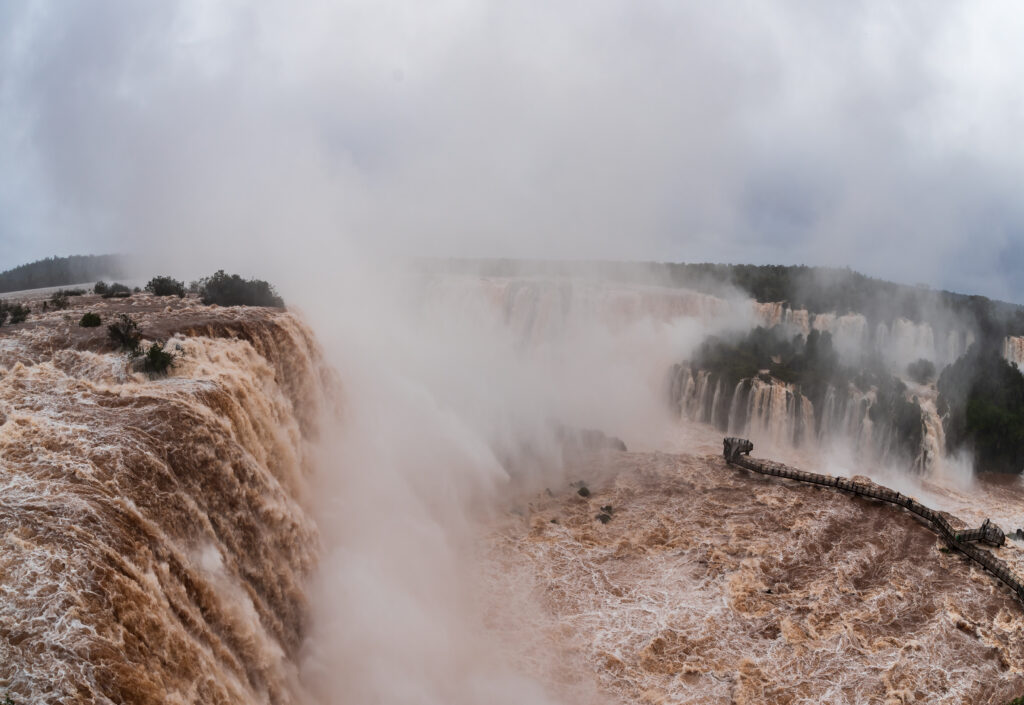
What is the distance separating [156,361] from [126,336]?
80.5 inches

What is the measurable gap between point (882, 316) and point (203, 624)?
4945 centimetres

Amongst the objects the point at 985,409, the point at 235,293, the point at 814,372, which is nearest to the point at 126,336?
the point at 235,293

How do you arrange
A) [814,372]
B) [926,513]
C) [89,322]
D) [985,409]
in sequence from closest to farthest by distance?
1. [89,322]
2. [926,513]
3. [985,409]
4. [814,372]

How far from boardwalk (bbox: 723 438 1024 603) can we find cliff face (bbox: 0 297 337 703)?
20.4 metres

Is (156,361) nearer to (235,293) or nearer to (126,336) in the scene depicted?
(126,336)

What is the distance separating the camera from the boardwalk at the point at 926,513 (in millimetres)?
18344

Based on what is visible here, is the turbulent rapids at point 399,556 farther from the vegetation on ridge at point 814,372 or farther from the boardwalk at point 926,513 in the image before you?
the vegetation on ridge at point 814,372

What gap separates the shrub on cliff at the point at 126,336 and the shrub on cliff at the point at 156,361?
0.65 m

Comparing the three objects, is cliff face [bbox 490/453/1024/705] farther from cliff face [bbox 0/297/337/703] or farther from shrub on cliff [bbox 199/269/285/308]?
shrub on cliff [bbox 199/269/285/308]

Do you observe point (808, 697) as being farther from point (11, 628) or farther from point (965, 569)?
point (11, 628)

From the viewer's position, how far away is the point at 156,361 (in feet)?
42.8

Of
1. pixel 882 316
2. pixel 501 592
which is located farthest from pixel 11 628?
pixel 882 316

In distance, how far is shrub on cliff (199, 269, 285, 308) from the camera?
22.6 m

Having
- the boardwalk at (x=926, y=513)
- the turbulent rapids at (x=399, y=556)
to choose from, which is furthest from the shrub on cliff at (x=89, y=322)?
the boardwalk at (x=926, y=513)
